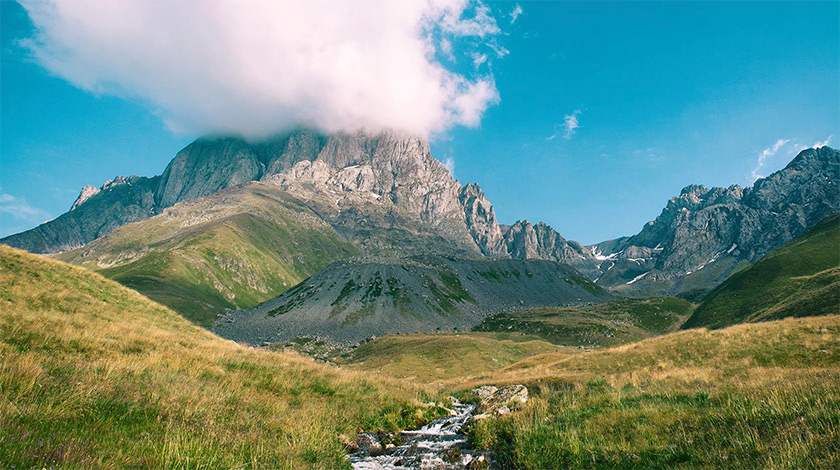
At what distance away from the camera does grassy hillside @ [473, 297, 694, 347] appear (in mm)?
137375

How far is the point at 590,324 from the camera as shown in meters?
149

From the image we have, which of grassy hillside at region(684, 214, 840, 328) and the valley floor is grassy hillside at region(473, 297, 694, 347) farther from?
the valley floor

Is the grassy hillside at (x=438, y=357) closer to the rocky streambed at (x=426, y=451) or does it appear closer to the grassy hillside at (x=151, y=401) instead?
the grassy hillside at (x=151, y=401)

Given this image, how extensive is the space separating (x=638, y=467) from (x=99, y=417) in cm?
1176

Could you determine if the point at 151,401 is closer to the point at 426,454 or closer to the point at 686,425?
the point at 426,454

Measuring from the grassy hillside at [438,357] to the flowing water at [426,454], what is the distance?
53.1m

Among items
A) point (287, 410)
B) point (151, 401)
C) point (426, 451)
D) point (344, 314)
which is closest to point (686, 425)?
point (426, 451)

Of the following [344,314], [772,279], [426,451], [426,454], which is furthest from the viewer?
[344,314]

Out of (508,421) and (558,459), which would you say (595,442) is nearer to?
(558,459)

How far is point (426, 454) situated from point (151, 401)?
26.8 feet

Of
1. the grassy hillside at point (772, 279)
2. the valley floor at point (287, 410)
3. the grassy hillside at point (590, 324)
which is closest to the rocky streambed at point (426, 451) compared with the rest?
the valley floor at point (287, 410)

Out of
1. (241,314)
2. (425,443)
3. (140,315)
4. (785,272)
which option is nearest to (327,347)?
(241,314)

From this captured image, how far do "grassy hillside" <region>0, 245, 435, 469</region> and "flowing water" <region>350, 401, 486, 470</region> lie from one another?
1.08 meters

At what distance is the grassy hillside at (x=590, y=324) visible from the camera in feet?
451
